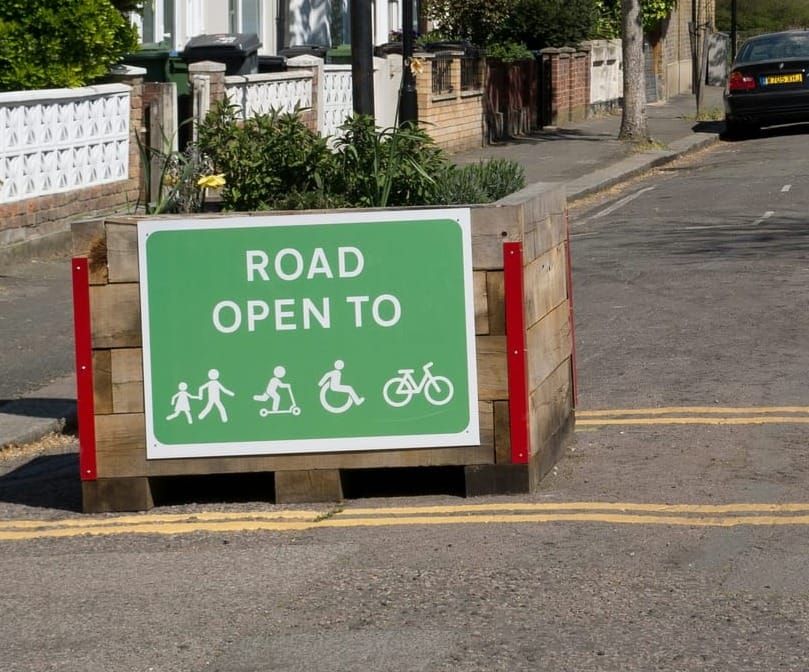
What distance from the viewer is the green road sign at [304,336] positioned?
6.71 m

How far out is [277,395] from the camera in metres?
6.77

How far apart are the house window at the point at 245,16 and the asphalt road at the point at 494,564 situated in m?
19.3

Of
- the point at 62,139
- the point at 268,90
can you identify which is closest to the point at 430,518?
the point at 62,139

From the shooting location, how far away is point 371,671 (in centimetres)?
470

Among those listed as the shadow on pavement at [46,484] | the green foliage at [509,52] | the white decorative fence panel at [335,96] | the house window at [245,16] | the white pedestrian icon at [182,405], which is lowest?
the shadow on pavement at [46,484]

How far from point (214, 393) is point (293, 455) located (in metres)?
0.41

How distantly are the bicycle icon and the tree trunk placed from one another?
22.0 meters

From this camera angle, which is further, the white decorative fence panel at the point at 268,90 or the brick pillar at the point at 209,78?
the white decorative fence panel at the point at 268,90

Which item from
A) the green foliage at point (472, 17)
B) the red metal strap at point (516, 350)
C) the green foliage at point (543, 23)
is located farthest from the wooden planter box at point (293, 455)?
the green foliage at point (543, 23)

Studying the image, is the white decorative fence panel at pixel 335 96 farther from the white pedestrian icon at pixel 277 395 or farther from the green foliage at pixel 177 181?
the white pedestrian icon at pixel 277 395

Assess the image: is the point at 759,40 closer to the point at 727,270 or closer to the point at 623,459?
the point at 727,270

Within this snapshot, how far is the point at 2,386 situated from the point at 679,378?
3.85 meters

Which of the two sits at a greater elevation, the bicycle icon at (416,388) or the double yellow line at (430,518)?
the bicycle icon at (416,388)

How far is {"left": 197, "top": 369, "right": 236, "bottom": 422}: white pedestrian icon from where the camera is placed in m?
6.79
